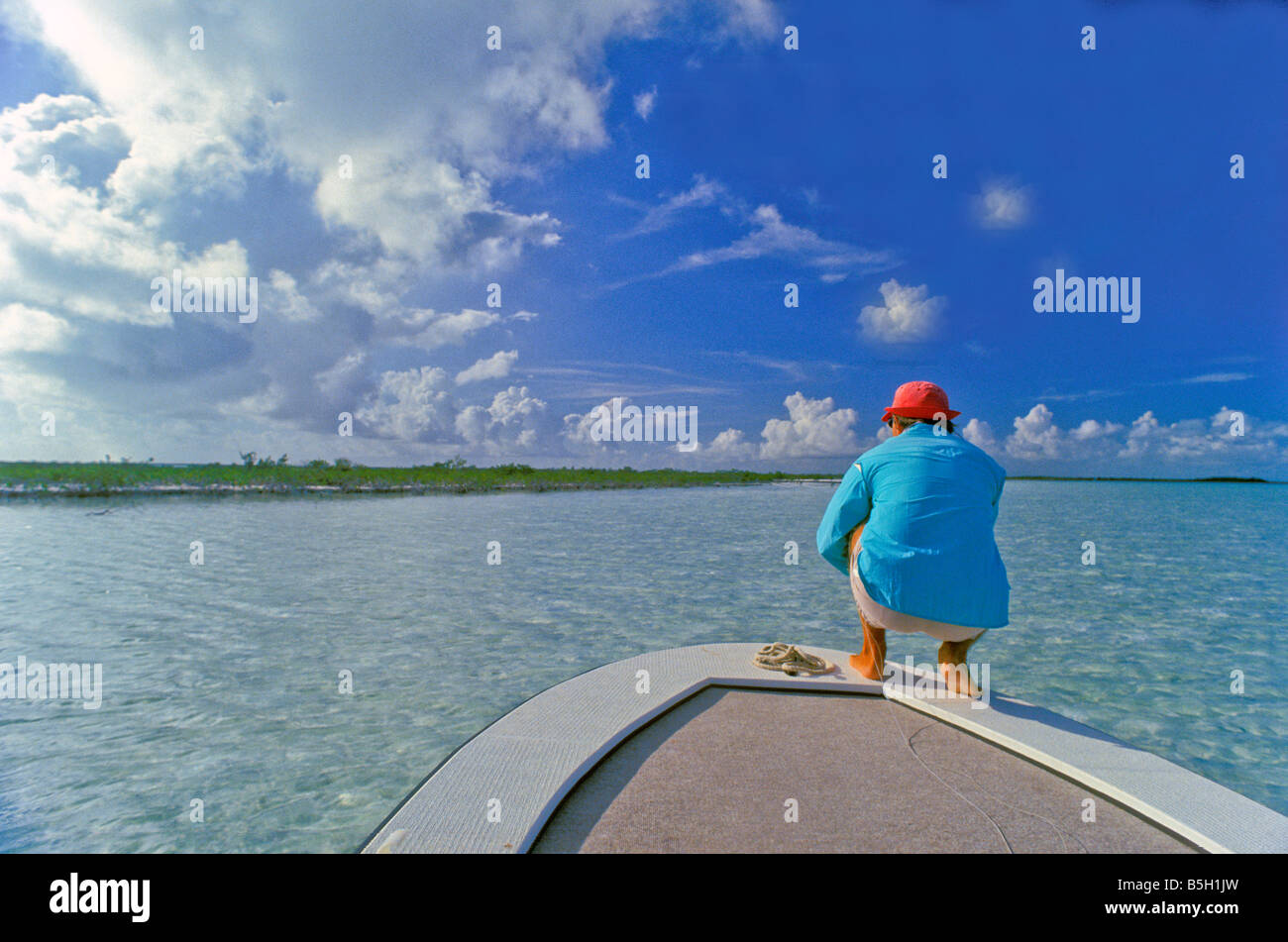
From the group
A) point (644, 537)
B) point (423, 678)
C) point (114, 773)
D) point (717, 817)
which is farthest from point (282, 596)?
point (644, 537)

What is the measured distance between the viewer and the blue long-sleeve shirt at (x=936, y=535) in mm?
3676

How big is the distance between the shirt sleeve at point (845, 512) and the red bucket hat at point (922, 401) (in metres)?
0.55

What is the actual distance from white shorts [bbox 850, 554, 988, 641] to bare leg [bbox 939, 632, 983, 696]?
160 millimetres

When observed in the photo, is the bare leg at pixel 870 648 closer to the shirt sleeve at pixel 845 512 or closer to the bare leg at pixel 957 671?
the shirt sleeve at pixel 845 512

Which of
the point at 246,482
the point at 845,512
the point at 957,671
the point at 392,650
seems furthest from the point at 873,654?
the point at 246,482

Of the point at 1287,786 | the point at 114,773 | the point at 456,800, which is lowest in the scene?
the point at 1287,786

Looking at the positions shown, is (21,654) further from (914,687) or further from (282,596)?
(914,687)

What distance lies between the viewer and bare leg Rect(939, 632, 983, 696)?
4133 millimetres

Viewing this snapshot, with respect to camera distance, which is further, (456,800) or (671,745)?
(671,745)

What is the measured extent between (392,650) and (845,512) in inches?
214

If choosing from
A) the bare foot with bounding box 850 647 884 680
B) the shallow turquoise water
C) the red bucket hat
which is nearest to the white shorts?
the bare foot with bounding box 850 647 884 680
